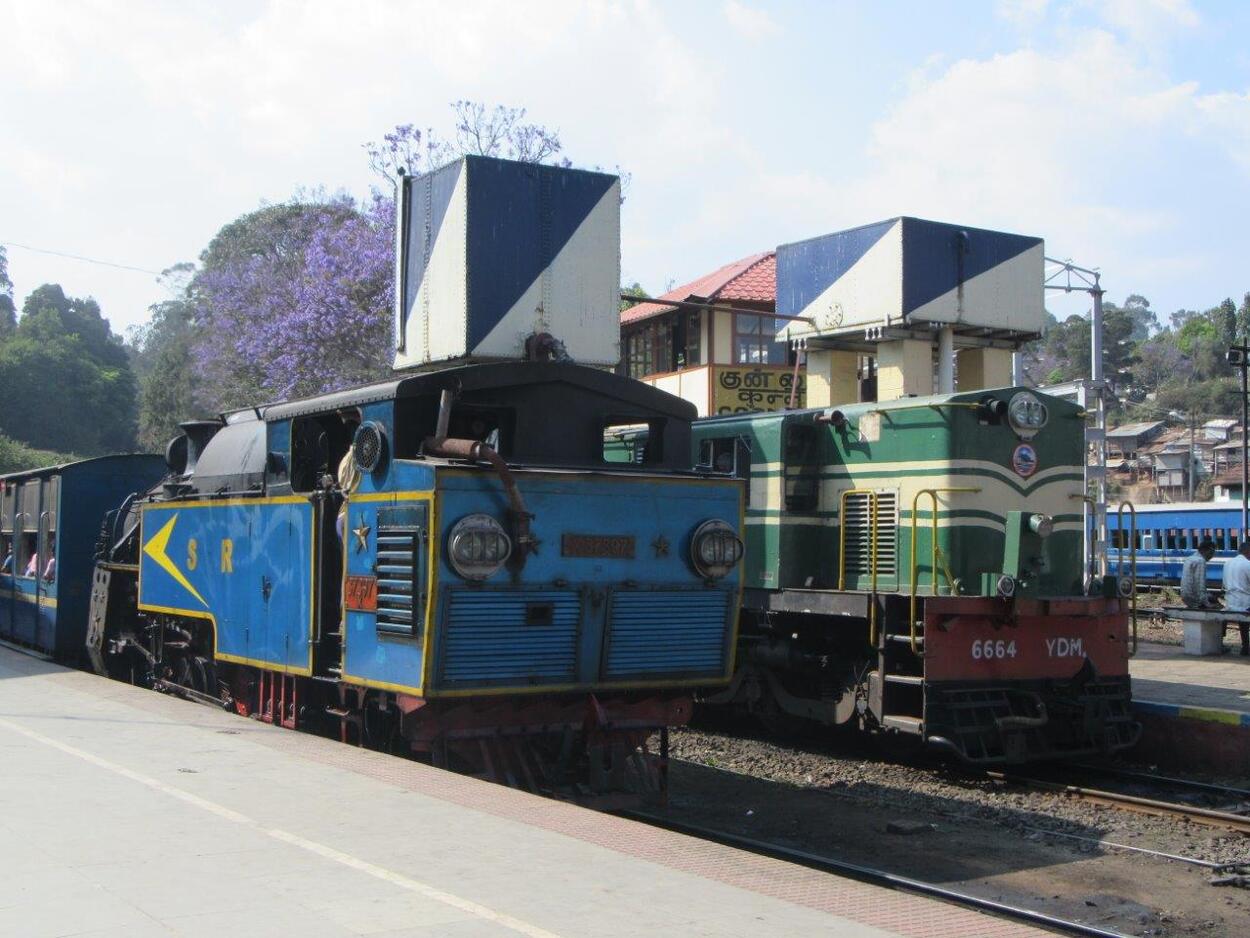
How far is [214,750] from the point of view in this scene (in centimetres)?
819

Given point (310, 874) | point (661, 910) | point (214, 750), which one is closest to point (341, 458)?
point (214, 750)

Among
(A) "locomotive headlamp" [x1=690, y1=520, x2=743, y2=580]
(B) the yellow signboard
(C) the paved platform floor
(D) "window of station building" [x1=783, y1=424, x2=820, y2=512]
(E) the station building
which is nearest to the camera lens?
(A) "locomotive headlamp" [x1=690, y1=520, x2=743, y2=580]

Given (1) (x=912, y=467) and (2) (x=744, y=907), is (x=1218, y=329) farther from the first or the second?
(2) (x=744, y=907)

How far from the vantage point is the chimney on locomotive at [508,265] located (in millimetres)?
12680

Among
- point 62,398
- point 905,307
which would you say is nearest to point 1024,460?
point 905,307

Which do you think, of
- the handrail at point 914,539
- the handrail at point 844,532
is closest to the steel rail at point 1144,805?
the handrail at point 914,539

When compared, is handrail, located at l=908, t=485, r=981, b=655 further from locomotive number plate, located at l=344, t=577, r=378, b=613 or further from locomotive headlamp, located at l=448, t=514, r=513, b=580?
locomotive number plate, located at l=344, t=577, r=378, b=613

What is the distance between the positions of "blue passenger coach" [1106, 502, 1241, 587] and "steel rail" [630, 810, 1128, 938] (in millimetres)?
23663

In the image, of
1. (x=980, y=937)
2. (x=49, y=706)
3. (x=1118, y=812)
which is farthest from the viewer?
(x=49, y=706)

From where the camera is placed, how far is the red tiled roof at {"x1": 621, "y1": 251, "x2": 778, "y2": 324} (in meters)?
25.3

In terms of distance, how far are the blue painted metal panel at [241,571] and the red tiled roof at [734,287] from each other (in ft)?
46.1

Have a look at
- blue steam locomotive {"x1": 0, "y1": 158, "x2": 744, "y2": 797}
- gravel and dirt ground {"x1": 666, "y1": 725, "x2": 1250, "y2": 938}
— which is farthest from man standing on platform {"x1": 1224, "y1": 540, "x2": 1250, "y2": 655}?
blue steam locomotive {"x1": 0, "y1": 158, "x2": 744, "y2": 797}

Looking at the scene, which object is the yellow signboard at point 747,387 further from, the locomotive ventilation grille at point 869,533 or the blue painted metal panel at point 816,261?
the locomotive ventilation grille at point 869,533

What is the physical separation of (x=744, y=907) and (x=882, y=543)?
6.49m
